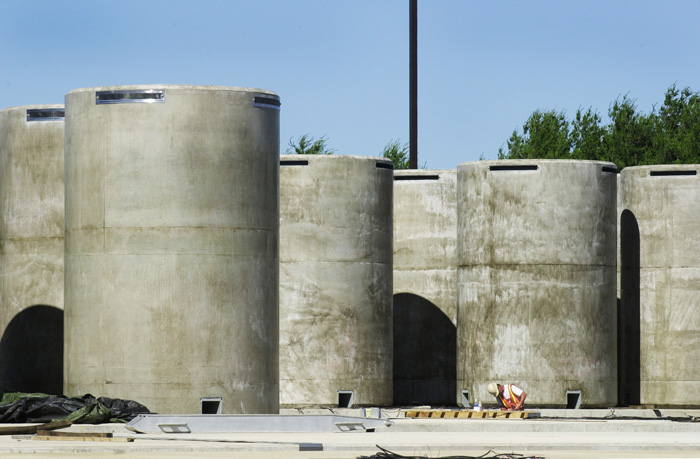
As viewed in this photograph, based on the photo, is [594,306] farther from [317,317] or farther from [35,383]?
[35,383]

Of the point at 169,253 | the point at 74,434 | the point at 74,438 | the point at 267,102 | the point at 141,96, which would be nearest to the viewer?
the point at 74,438

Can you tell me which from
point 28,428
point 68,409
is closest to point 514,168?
point 68,409

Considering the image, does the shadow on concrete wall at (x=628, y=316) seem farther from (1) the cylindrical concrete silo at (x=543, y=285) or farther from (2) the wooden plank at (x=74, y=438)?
(2) the wooden plank at (x=74, y=438)

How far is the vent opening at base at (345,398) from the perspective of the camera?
1262 inches

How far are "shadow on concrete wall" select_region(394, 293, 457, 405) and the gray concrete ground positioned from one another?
10.2m

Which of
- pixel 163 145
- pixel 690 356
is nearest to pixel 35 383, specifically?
pixel 163 145

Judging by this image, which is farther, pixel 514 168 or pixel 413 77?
pixel 413 77

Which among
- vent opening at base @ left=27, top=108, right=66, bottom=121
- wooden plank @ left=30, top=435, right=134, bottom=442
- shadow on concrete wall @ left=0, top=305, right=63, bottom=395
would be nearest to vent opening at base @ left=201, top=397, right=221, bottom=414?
wooden plank @ left=30, top=435, right=134, bottom=442

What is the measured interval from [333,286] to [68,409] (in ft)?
31.6

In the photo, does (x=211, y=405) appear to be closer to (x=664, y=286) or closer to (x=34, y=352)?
(x=34, y=352)

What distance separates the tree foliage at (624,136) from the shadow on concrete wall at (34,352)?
135 ft

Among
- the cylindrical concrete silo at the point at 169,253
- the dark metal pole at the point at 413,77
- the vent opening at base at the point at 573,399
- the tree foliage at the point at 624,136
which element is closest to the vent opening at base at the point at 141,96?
the cylindrical concrete silo at the point at 169,253

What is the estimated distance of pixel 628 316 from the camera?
113ft

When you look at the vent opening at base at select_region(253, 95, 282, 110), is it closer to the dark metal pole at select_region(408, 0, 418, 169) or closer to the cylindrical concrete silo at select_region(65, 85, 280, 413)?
the cylindrical concrete silo at select_region(65, 85, 280, 413)
